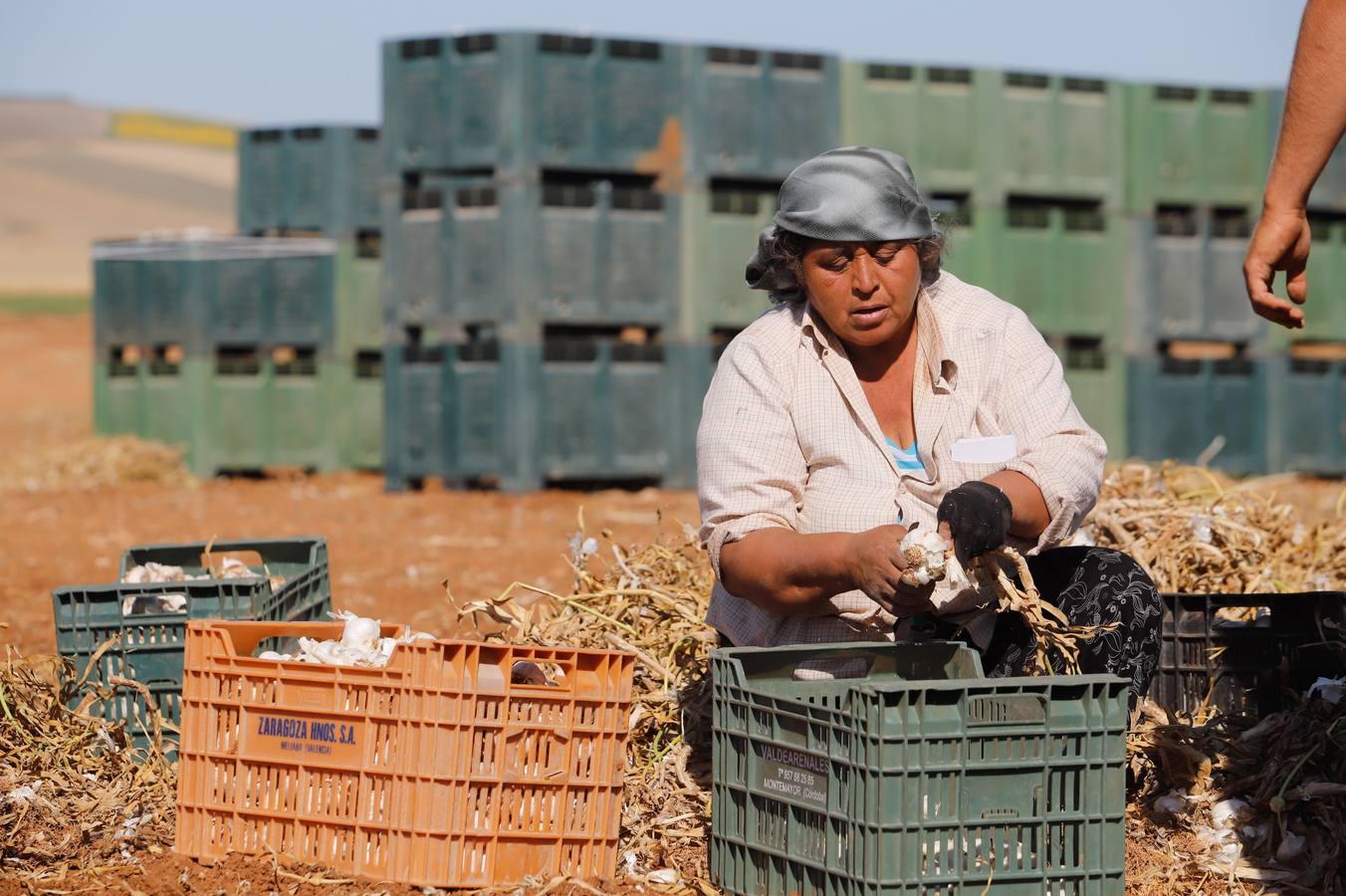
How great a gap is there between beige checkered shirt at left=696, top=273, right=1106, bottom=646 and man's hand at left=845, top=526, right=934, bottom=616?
8.9 inches

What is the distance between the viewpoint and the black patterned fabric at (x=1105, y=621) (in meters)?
3.18

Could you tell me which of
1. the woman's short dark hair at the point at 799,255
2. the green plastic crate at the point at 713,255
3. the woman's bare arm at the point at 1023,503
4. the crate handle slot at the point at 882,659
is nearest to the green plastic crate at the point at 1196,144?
the green plastic crate at the point at 713,255

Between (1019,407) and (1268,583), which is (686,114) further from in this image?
(1019,407)

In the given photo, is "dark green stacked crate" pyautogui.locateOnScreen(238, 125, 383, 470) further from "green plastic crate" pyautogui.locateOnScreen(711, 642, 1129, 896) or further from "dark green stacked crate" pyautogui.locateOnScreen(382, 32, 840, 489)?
"green plastic crate" pyautogui.locateOnScreen(711, 642, 1129, 896)

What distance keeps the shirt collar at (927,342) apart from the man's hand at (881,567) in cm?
49

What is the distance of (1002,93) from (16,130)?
6950 centimetres

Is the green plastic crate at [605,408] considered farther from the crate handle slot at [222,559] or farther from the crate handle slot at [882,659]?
the crate handle slot at [882,659]

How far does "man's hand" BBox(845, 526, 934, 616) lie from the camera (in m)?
2.77

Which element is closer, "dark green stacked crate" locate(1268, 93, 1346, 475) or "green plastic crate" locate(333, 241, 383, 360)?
"dark green stacked crate" locate(1268, 93, 1346, 475)

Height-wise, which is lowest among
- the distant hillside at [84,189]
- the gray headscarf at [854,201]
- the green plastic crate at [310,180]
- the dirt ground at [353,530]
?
the dirt ground at [353,530]

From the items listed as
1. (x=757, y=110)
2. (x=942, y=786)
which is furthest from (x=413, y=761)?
(x=757, y=110)

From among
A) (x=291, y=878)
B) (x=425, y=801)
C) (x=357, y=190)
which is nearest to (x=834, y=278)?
(x=425, y=801)

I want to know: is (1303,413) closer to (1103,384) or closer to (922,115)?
(1103,384)

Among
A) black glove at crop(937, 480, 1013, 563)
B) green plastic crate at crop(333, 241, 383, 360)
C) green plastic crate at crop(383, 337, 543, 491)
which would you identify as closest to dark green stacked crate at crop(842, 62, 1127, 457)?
green plastic crate at crop(383, 337, 543, 491)
